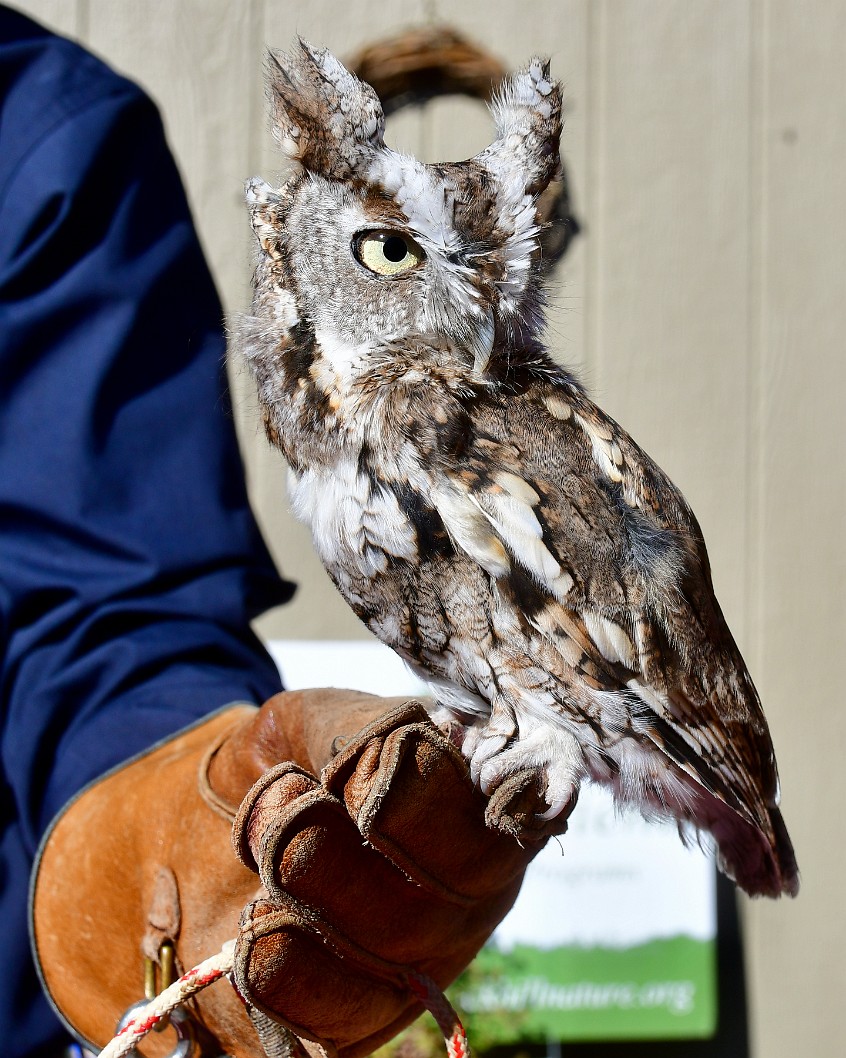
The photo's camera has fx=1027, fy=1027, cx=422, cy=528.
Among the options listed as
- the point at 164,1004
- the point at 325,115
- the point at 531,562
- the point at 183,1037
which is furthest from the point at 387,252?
the point at 183,1037

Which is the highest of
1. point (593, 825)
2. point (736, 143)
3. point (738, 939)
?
point (736, 143)

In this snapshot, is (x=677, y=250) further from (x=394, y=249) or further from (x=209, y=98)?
(x=394, y=249)

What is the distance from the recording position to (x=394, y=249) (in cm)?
108

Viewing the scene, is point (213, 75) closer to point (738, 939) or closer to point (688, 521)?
point (688, 521)

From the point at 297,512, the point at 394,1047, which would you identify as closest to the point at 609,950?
the point at 394,1047

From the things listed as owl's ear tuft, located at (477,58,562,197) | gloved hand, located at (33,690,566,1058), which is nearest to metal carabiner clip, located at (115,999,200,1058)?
gloved hand, located at (33,690,566,1058)

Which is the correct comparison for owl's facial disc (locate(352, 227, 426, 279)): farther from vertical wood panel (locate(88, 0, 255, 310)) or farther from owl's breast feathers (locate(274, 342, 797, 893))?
vertical wood panel (locate(88, 0, 255, 310))

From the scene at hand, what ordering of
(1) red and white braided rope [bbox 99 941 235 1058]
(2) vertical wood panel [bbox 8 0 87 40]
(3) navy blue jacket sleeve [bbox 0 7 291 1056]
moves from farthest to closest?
(2) vertical wood panel [bbox 8 0 87 40] < (3) navy blue jacket sleeve [bbox 0 7 291 1056] < (1) red and white braided rope [bbox 99 941 235 1058]

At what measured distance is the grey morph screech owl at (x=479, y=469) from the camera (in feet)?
3.38

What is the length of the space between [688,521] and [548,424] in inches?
9.5

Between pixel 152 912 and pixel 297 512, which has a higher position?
pixel 297 512

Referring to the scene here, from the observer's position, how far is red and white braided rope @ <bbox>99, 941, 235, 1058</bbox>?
91cm

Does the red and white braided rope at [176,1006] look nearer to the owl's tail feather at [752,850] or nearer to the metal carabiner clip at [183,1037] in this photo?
the metal carabiner clip at [183,1037]

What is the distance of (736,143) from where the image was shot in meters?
2.54
